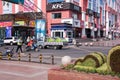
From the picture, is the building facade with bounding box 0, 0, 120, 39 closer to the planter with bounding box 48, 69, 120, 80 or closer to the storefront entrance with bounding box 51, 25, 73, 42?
the storefront entrance with bounding box 51, 25, 73, 42

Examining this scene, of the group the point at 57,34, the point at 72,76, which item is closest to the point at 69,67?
the point at 72,76

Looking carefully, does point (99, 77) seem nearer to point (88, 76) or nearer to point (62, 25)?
point (88, 76)

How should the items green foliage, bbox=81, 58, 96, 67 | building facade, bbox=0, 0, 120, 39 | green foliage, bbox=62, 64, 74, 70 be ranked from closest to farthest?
green foliage, bbox=81, 58, 96, 67, green foliage, bbox=62, 64, 74, 70, building facade, bbox=0, 0, 120, 39

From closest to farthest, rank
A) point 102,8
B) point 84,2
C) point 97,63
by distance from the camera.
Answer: point 97,63
point 84,2
point 102,8

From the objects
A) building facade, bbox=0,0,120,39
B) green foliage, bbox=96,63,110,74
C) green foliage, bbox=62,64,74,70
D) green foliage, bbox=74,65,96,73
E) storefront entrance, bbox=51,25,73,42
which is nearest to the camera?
green foliage, bbox=96,63,110,74

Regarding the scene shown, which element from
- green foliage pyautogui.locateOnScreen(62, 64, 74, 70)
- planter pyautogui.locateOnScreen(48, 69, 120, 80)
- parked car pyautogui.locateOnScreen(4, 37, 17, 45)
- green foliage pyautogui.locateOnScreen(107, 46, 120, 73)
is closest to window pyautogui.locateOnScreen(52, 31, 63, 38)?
parked car pyautogui.locateOnScreen(4, 37, 17, 45)

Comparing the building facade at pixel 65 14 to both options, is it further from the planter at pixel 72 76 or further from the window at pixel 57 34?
the planter at pixel 72 76

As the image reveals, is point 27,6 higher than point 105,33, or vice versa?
point 27,6

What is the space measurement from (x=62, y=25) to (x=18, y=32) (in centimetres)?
914

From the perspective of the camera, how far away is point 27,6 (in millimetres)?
57312

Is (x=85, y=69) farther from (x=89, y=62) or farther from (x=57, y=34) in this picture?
(x=57, y=34)

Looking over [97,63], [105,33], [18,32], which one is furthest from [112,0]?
[97,63]

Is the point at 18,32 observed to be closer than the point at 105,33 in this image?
Yes

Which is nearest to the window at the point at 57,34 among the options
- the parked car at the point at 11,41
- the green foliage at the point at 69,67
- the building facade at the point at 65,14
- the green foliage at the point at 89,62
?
the building facade at the point at 65,14
